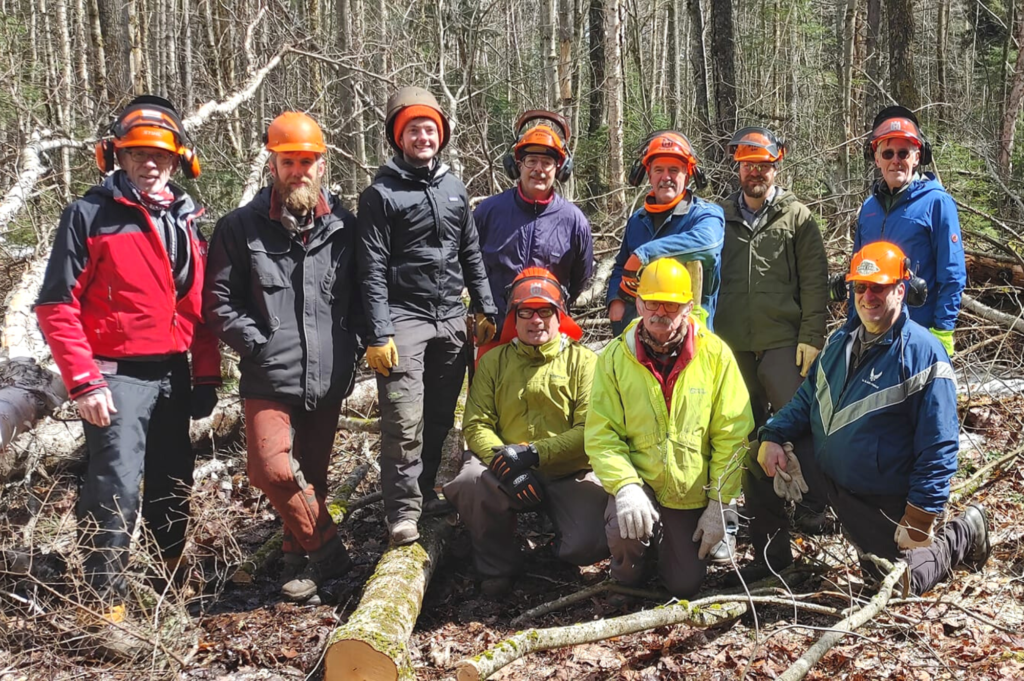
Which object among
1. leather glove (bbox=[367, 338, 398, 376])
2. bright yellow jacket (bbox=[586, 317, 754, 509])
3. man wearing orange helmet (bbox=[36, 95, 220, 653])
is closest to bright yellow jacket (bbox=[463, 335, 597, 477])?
bright yellow jacket (bbox=[586, 317, 754, 509])

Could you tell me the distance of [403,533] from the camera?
14.6ft

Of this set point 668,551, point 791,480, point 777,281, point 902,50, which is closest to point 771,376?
point 777,281

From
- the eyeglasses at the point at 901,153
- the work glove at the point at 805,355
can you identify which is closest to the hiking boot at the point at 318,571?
the work glove at the point at 805,355

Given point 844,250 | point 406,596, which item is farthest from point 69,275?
point 844,250

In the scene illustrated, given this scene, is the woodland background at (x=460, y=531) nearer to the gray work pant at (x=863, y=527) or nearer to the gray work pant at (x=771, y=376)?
the gray work pant at (x=863, y=527)

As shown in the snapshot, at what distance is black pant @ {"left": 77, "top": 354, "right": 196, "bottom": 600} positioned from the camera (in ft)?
13.1

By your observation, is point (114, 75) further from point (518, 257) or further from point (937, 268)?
point (937, 268)

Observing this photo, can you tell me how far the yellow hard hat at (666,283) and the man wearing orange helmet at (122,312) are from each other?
249 centimetres

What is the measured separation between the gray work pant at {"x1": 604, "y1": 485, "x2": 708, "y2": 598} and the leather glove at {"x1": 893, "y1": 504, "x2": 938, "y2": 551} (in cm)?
99

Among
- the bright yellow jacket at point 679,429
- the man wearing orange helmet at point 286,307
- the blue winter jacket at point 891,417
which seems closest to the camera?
the blue winter jacket at point 891,417

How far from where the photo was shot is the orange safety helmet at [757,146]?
4.89m

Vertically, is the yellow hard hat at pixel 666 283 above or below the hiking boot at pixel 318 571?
above

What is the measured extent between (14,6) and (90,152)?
472 inches

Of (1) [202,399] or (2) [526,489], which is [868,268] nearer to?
(2) [526,489]
